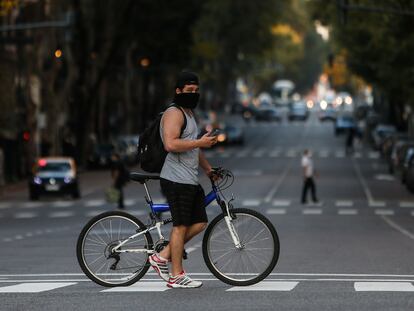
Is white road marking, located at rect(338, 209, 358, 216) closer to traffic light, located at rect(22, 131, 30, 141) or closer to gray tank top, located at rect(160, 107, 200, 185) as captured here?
traffic light, located at rect(22, 131, 30, 141)

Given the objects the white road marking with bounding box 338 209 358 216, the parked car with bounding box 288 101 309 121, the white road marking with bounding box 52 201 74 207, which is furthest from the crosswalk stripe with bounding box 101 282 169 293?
the parked car with bounding box 288 101 309 121

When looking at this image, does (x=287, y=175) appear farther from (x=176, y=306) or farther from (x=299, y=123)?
(x=299, y=123)

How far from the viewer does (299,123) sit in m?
150

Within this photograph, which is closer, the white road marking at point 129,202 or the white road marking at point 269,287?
the white road marking at point 269,287

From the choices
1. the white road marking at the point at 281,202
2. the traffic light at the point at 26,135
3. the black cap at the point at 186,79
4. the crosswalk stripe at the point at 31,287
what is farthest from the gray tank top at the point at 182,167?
the traffic light at the point at 26,135

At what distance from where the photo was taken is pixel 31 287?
13.1 m

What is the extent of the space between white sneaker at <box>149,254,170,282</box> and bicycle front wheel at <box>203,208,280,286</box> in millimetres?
356

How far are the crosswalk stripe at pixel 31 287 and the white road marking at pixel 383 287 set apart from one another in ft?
8.57

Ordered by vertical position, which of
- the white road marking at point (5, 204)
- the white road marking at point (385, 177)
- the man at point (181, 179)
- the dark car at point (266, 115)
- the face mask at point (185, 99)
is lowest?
the dark car at point (266, 115)

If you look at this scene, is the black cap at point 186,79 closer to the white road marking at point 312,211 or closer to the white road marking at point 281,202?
the white road marking at point 312,211

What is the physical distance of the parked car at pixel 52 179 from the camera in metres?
52.3

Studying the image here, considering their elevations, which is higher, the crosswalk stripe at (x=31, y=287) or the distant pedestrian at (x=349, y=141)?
the crosswalk stripe at (x=31, y=287)

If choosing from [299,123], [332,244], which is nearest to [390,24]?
[332,244]

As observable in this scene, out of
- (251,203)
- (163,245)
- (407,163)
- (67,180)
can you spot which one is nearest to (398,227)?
(251,203)
